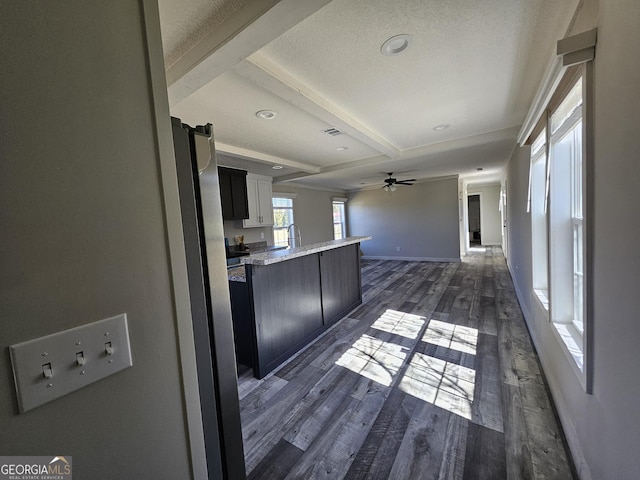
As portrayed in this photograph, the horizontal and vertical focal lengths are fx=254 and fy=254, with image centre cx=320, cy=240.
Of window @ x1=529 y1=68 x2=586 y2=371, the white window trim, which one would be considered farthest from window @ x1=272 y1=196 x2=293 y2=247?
the white window trim

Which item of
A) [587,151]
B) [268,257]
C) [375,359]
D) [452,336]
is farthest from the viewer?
[452,336]

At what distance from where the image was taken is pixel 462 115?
2.72m

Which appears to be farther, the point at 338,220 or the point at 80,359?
the point at 338,220

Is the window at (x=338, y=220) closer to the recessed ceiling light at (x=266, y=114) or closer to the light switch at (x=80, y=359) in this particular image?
the recessed ceiling light at (x=266, y=114)

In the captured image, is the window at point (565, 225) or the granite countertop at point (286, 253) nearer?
the window at point (565, 225)

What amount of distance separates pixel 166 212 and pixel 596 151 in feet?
5.40

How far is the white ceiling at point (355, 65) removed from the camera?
128 cm

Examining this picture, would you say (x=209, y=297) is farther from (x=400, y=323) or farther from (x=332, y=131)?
(x=400, y=323)

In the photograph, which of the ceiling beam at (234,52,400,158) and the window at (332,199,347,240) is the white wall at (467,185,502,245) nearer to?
the window at (332,199,347,240)

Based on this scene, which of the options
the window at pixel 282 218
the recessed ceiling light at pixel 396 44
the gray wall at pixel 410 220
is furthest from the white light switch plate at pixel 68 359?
the gray wall at pixel 410 220

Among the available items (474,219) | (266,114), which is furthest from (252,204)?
(474,219)

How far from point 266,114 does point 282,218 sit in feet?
12.5

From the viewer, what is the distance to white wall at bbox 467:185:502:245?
929 centimetres

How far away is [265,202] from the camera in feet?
17.2
